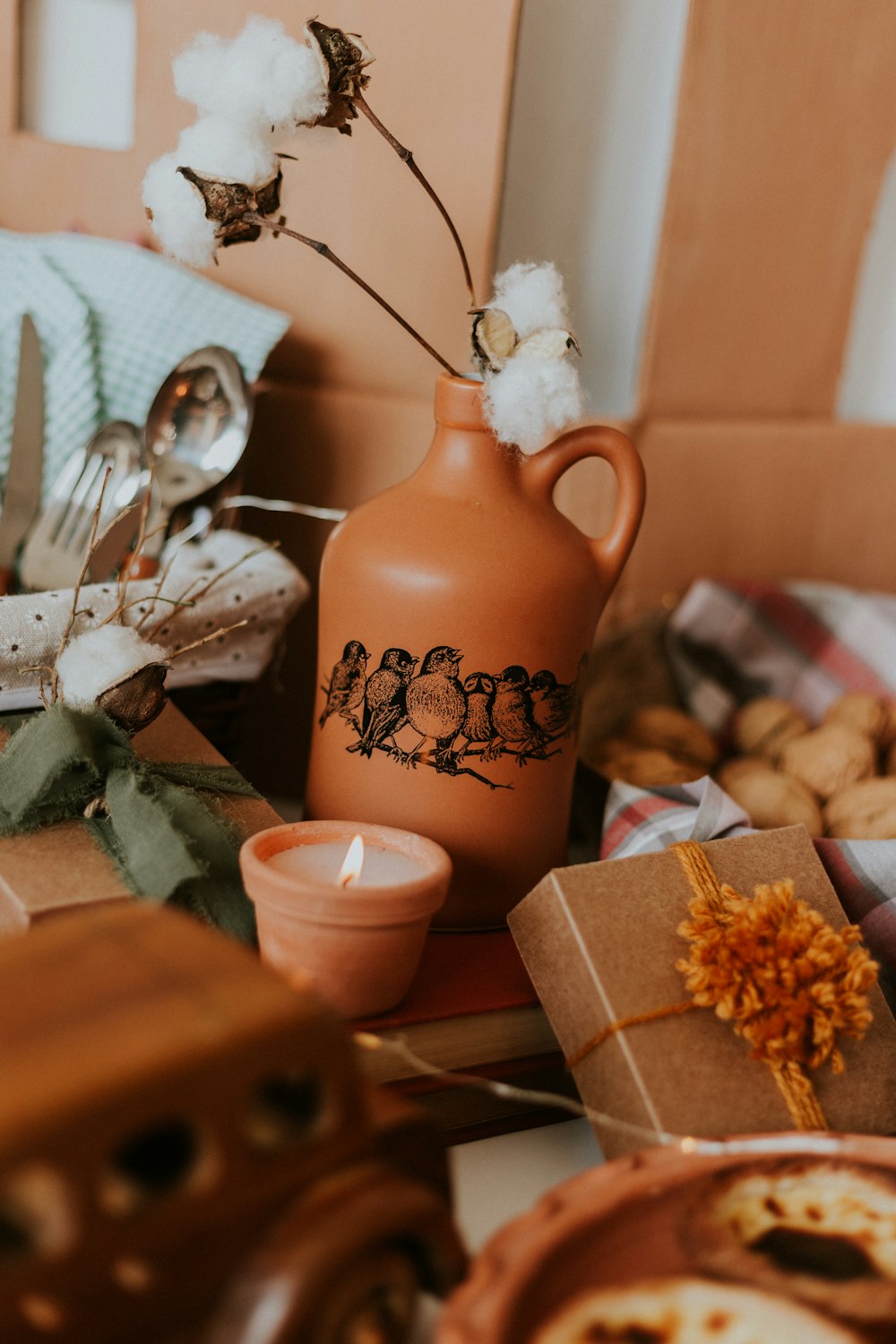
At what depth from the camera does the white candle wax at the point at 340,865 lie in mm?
393

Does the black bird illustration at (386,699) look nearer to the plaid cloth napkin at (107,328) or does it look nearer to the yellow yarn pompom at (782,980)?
the yellow yarn pompom at (782,980)

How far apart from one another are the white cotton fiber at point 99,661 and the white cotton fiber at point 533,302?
0.19 meters

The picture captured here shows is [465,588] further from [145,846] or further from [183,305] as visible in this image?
[183,305]

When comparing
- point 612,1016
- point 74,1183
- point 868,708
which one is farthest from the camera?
point 868,708

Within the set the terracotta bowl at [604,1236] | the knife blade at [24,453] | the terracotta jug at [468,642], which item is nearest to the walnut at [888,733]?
the terracotta jug at [468,642]

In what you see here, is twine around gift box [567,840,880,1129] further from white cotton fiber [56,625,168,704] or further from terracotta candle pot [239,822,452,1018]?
white cotton fiber [56,625,168,704]

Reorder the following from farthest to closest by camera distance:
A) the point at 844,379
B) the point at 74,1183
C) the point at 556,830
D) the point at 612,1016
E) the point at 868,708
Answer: the point at 844,379 < the point at 868,708 < the point at 556,830 < the point at 612,1016 < the point at 74,1183

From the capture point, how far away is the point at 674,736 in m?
0.63

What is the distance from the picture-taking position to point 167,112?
2.23 feet

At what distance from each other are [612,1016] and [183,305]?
47cm

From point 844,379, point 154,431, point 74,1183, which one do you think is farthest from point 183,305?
point 74,1183

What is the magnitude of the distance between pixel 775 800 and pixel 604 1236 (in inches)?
11.9

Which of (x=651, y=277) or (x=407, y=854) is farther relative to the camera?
(x=651, y=277)

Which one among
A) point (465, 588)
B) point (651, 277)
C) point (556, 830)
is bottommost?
point (556, 830)
